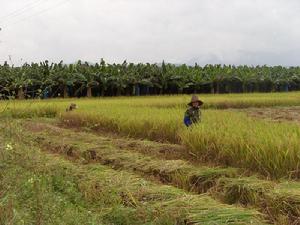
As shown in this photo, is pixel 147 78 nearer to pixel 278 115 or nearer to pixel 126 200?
pixel 278 115

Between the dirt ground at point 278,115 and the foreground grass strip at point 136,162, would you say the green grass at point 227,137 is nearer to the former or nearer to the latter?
the foreground grass strip at point 136,162

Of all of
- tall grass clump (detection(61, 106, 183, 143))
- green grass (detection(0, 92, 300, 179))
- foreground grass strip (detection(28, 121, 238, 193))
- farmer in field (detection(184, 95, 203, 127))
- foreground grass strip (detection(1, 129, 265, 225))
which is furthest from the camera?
tall grass clump (detection(61, 106, 183, 143))

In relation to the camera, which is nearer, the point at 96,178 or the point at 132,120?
the point at 96,178

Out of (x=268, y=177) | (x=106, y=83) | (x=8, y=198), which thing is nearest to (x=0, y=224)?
(x=8, y=198)

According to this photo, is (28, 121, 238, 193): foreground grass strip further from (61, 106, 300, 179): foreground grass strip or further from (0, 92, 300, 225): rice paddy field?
(61, 106, 300, 179): foreground grass strip

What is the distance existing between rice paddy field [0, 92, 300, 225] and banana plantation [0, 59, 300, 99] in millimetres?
17221

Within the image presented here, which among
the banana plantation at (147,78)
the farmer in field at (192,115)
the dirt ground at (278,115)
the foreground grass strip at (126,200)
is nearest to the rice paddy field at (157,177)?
the foreground grass strip at (126,200)

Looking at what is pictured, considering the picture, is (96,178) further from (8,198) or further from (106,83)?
(106,83)

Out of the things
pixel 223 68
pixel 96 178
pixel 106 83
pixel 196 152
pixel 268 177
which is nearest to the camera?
pixel 268 177

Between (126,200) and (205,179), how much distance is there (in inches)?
48.5

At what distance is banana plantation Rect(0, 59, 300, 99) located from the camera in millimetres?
26125

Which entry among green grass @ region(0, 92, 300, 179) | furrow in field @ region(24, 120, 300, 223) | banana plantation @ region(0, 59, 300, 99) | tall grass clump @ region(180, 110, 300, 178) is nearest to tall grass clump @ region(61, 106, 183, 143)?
green grass @ region(0, 92, 300, 179)

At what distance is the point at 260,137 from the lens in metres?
6.17

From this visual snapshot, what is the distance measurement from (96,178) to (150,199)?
49.0 inches
